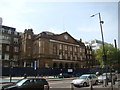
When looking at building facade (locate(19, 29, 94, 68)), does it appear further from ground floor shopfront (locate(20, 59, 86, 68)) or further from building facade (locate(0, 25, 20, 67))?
building facade (locate(0, 25, 20, 67))

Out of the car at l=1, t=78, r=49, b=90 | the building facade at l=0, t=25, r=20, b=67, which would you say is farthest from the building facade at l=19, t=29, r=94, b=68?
the car at l=1, t=78, r=49, b=90

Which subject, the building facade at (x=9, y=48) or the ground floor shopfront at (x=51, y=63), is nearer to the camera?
the ground floor shopfront at (x=51, y=63)

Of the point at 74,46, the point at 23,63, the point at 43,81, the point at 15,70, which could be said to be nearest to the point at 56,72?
the point at 15,70

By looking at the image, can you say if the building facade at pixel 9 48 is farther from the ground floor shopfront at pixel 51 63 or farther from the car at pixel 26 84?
the car at pixel 26 84

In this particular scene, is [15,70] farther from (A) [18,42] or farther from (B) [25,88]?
(B) [25,88]

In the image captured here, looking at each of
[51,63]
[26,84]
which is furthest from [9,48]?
[26,84]

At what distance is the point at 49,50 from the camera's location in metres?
63.8

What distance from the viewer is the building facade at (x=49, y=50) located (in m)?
61.8

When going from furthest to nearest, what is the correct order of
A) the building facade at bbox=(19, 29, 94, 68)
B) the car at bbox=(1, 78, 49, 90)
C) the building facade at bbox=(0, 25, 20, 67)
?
1. the building facade at bbox=(0, 25, 20, 67)
2. the building facade at bbox=(19, 29, 94, 68)
3. the car at bbox=(1, 78, 49, 90)

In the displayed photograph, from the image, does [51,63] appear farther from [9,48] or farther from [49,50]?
[9,48]

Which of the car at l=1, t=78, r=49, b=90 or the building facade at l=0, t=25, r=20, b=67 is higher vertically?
the building facade at l=0, t=25, r=20, b=67

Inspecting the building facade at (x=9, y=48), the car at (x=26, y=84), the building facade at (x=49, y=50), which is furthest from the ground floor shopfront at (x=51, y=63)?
the car at (x=26, y=84)

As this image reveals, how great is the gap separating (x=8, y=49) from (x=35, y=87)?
55647 millimetres

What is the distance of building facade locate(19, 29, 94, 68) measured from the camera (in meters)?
61.8
